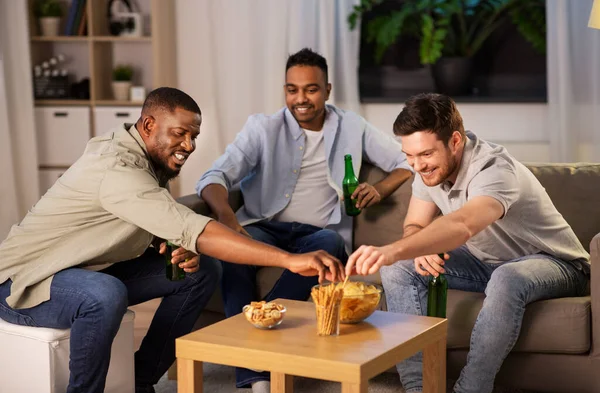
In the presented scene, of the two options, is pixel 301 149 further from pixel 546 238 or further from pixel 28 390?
pixel 28 390

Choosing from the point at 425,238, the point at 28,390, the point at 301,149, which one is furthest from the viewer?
the point at 301,149

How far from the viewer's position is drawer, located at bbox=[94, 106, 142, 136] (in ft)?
16.6

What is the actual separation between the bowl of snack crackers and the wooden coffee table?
0.02 meters

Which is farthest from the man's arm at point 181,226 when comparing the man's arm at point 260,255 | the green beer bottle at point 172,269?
the green beer bottle at point 172,269

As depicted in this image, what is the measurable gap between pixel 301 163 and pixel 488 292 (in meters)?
1.06

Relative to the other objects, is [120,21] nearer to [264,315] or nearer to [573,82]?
[573,82]

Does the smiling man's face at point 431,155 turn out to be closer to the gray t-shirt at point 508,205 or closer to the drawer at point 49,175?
the gray t-shirt at point 508,205

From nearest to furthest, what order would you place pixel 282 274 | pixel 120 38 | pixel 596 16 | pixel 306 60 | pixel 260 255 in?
1. pixel 260 255
2. pixel 282 274
3. pixel 306 60
4. pixel 596 16
5. pixel 120 38

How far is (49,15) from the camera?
5.10 metres

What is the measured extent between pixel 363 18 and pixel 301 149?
2.02 meters

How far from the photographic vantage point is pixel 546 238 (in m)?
2.75

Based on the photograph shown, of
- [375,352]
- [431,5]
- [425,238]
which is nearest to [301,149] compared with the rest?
[425,238]

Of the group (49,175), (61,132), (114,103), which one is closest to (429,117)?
(114,103)

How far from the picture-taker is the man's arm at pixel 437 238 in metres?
2.22
